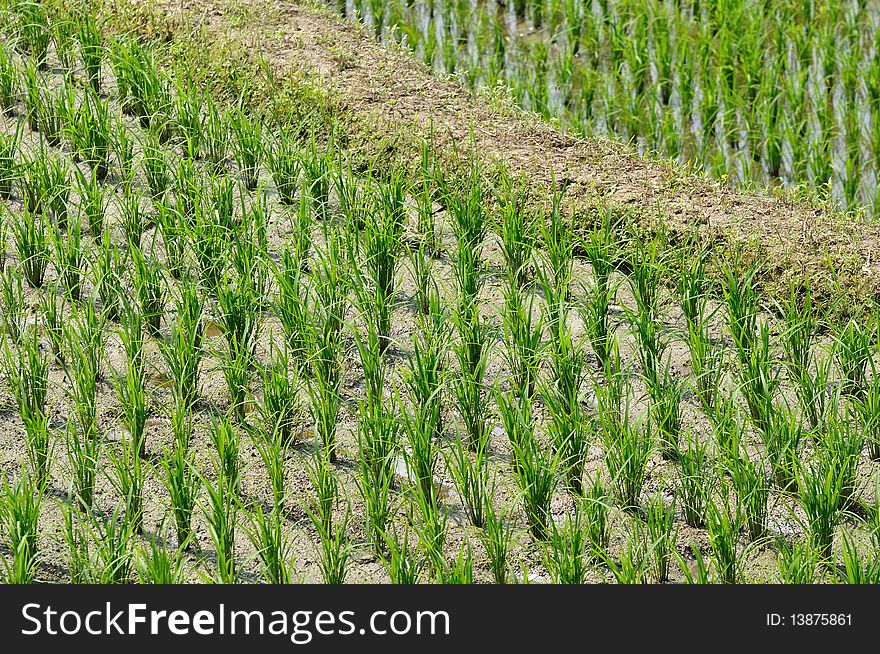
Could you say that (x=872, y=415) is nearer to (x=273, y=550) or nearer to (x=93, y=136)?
(x=273, y=550)

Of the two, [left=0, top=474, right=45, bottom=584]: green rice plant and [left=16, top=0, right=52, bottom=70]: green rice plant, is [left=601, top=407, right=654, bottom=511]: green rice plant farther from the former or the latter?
[left=16, top=0, right=52, bottom=70]: green rice plant

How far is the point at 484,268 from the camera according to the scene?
3904 mm

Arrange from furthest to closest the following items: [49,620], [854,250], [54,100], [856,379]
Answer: [54,100], [854,250], [856,379], [49,620]

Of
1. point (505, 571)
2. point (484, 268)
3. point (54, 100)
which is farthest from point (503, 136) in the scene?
point (505, 571)

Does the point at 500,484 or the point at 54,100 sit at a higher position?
the point at 54,100

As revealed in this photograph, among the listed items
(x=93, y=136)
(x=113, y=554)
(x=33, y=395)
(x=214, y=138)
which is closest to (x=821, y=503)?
(x=113, y=554)

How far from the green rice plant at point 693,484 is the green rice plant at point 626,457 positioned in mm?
93

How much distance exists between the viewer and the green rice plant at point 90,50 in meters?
4.84

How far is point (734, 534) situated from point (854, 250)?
56.4 inches

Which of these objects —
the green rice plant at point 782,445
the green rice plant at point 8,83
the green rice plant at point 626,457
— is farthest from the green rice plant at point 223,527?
the green rice plant at point 8,83

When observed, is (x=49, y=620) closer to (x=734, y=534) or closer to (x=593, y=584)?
(x=593, y=584)

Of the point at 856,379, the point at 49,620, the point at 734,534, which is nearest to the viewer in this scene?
the point at 49,620

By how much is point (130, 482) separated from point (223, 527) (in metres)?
0.32

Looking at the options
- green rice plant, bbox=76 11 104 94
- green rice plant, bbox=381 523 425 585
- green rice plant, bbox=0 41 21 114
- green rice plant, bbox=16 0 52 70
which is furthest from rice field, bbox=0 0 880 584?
green rice plant, bbox=16 0 52 70
